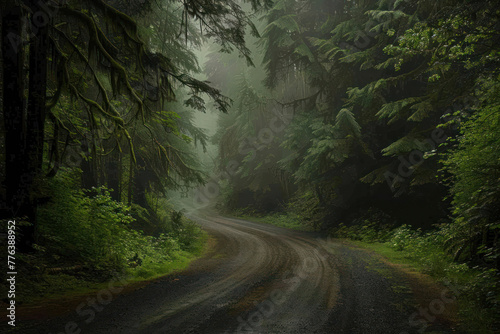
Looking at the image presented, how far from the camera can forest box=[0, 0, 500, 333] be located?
17.2 feet

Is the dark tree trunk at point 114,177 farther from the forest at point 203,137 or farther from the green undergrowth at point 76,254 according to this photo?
the green undergrowth at point 76,254

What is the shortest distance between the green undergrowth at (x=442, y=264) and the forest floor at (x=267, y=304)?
309mm

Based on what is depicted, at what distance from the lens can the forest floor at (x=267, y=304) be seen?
13.0 feet

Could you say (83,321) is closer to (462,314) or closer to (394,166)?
(462,314)

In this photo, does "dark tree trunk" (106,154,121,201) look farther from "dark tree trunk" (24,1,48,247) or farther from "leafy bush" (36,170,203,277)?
"dark tree trunk" (24,1,48,247)

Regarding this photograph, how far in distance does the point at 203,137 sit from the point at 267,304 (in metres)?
12.9

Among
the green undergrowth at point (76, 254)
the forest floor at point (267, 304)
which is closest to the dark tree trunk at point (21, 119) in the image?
the green undergrowth at point (76, 254)

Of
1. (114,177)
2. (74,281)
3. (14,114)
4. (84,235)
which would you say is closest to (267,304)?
(74,281)

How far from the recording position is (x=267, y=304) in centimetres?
496

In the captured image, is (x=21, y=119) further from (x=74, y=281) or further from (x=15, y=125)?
(x=74, y=281)

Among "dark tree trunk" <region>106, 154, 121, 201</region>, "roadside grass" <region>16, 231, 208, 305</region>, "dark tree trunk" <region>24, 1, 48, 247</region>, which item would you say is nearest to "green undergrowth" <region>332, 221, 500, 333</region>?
"roadside grass" <region>16, 231, 208, 305</region>

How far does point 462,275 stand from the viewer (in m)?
6.20

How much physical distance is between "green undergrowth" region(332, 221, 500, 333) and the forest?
44 mm

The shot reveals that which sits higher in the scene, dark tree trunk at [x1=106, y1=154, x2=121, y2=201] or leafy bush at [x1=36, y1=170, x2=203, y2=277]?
dark tree trunk at [x1=106, y1=154, x2=121, y2=201]
